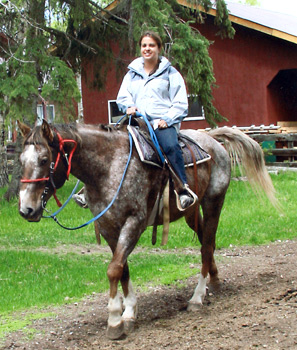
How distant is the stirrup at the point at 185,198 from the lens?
576 centimetres

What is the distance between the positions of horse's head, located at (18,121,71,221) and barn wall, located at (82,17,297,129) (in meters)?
A: 16.0

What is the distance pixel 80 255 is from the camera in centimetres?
938

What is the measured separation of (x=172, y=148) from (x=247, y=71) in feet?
53.3

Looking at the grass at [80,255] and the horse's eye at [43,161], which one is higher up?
the horse's eye at [43,161]

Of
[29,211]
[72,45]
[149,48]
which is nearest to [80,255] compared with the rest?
[149,48]

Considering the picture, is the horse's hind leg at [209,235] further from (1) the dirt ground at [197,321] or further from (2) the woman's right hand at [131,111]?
(2) the woman's right hand at [131,111]

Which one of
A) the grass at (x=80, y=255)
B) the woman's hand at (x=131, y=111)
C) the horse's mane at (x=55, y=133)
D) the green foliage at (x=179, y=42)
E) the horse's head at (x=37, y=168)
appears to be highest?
the green foliage at (x=179, y=42)

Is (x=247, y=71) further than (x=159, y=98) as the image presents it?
Yes

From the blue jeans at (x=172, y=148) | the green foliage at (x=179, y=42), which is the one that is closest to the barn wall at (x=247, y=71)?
the green foliage at (x=179, y=42)

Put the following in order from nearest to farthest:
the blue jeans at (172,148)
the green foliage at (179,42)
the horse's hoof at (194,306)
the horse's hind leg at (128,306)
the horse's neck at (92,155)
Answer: the horse's neck at (92,155) < the horse's hind leg at (128,306) < the blue jeans at (172,148) < the horse's hoof at (194,306) < the green foliage at (179,42)

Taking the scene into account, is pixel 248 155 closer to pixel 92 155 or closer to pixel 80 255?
pixel 92 155

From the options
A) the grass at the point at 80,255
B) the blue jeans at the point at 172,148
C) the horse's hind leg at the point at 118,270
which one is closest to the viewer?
the horse's hind leg at the point at 118,270

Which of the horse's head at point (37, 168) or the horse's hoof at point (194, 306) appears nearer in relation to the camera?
the horse's head at point (37, 168)

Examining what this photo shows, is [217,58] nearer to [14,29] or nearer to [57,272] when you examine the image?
[14,29]
